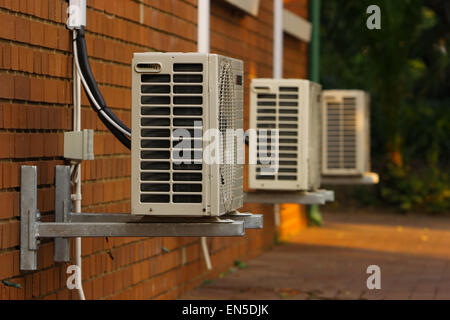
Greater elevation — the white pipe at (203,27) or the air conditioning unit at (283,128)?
the white pipe at (203,27)

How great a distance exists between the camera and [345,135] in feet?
36.5

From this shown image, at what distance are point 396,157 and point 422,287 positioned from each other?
850 cm

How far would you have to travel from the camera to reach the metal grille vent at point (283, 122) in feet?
25.3

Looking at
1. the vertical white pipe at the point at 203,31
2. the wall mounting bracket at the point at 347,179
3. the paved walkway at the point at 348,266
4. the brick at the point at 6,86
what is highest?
the vertical white pipe at the point at 203,31

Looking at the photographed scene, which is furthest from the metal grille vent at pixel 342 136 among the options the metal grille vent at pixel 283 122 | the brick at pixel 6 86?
the brick at pixel 6 86

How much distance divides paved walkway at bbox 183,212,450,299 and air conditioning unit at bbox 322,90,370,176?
90 cm

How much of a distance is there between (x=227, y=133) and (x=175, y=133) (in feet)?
1.02

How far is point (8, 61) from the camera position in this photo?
4.79 m

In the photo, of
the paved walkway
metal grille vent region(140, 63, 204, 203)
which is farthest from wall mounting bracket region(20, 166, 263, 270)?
the paved walkway

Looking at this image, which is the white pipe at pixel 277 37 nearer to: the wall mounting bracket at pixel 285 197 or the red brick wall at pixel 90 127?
the red brick wall at pixel 90 127

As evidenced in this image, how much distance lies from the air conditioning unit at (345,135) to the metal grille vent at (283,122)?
10.9 ft

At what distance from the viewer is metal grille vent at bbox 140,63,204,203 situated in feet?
15.7

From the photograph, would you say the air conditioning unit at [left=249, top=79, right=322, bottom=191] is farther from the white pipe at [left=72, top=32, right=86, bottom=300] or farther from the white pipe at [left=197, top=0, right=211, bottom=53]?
the white pipe at [left=72, top=32, right=86, bottom=300]

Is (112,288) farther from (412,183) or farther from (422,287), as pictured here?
(412,183)
